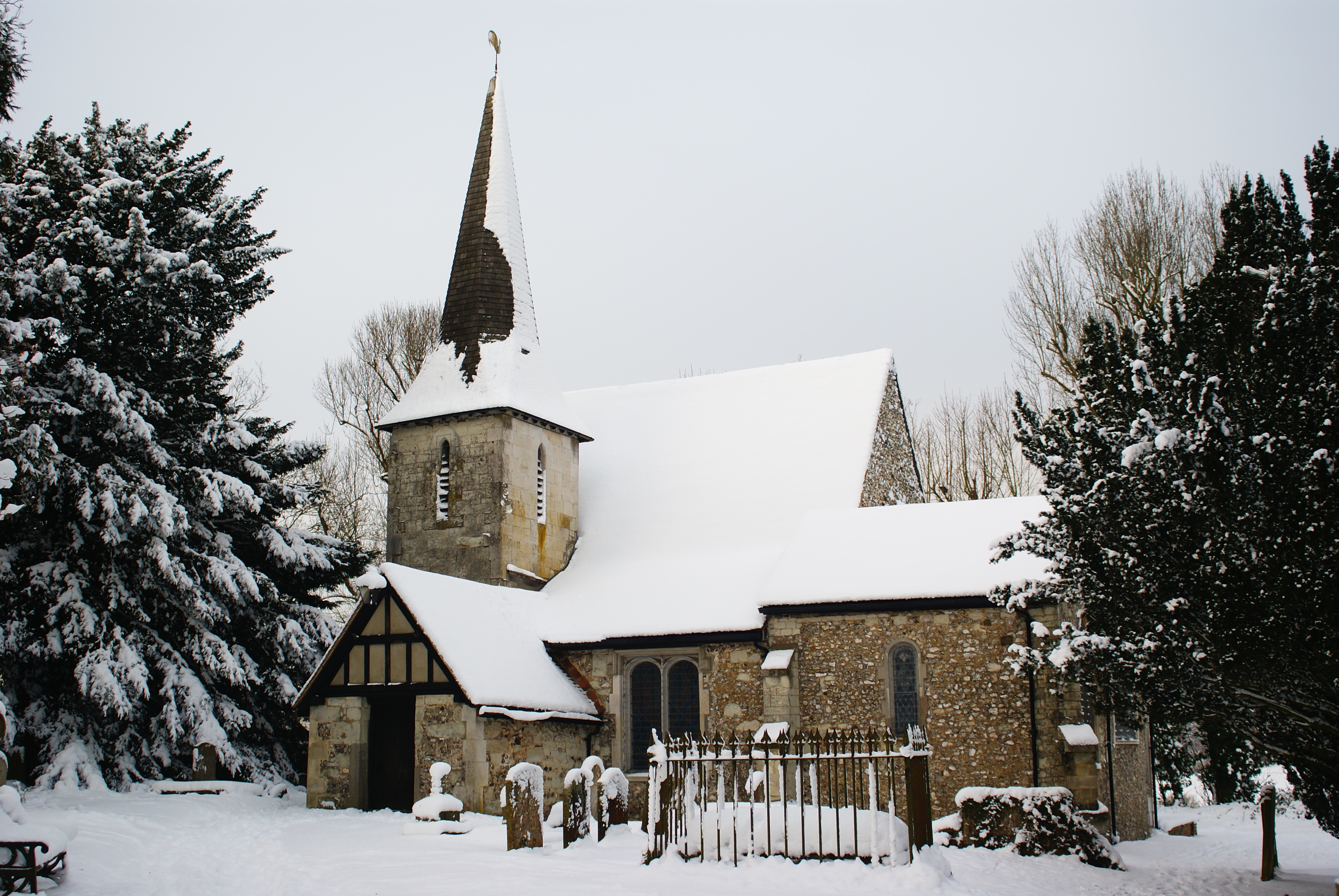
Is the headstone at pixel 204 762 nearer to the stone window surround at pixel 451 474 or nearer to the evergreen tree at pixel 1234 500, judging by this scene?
the stone window surround at pixel 451 474

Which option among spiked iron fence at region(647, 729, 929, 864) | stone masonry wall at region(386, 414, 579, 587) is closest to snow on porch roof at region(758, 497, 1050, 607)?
spiked iron fence at region(647, 729, 929, 864)

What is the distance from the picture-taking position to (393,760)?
17.8m

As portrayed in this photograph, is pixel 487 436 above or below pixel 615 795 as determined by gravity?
above

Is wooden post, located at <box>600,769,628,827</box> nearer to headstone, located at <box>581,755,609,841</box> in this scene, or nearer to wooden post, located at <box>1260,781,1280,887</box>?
headstone, located at <box>581,755,609,841</box>

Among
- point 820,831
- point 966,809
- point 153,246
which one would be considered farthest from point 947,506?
point 153,246

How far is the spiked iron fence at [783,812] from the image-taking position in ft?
35.1

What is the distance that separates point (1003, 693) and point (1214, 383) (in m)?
8.26

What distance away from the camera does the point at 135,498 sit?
669 inches

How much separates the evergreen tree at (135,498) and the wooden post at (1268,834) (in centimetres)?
1464

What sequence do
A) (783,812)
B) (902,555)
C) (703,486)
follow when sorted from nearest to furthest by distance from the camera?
(783,812)
(902,555)
(703,486)

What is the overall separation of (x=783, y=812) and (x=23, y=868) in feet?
22.3

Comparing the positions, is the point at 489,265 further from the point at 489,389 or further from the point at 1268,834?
the point at 1268,834

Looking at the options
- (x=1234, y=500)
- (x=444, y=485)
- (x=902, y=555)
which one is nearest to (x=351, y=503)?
(x=444, y=485)

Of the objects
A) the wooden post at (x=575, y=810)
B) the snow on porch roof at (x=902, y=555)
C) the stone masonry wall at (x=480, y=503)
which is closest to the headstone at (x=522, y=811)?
the wooden post at (x=575, y=810)
